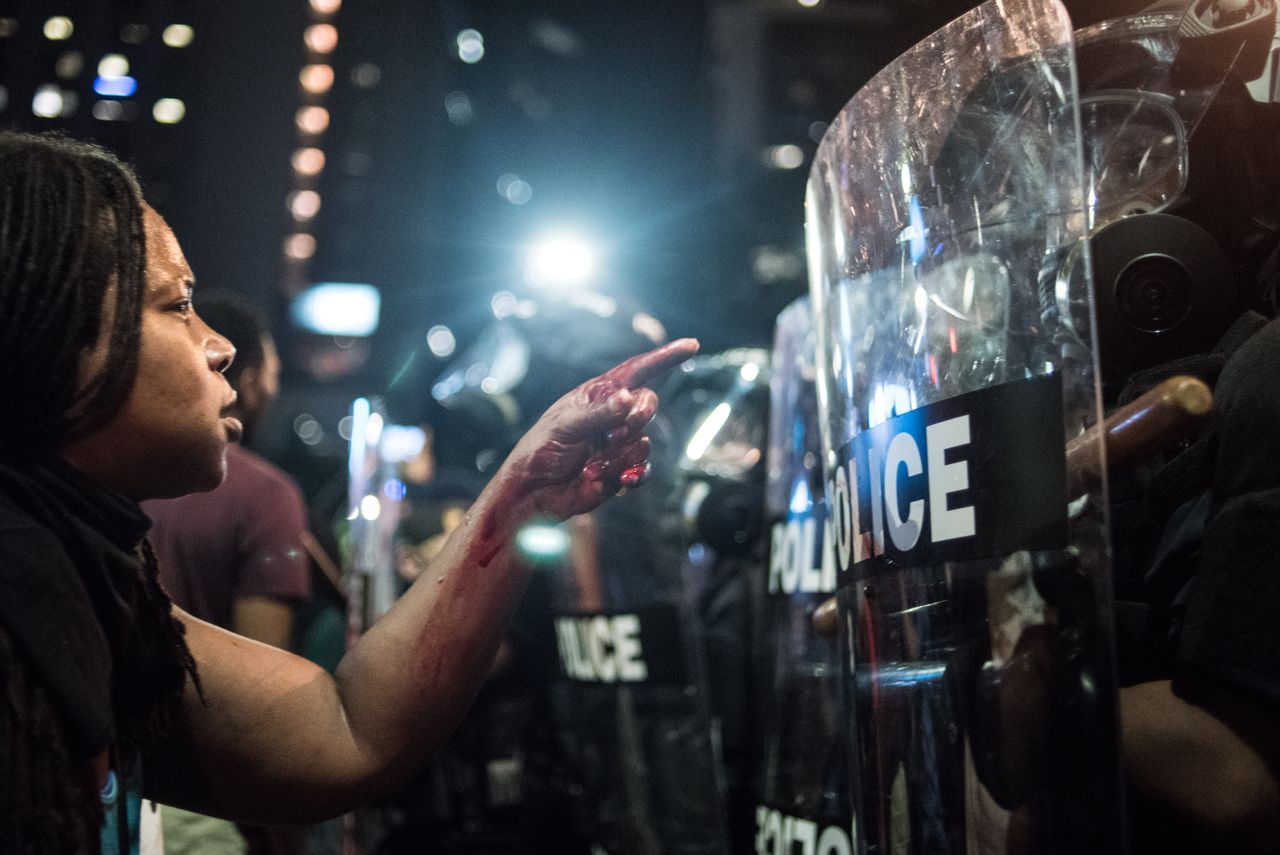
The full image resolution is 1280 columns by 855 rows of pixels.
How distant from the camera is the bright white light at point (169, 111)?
12.9ft

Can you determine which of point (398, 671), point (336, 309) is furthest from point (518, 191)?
point (336, 309)

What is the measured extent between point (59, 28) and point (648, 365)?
2519 mm

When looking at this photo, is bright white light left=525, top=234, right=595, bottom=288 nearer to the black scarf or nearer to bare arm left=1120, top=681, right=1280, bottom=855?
the black scarf

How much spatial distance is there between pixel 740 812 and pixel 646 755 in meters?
0.48

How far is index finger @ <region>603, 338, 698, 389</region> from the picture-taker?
1561mm

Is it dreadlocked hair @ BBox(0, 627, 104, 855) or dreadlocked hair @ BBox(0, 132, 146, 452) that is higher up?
dreadlocked hair @ BBox(0, 132, 146, 452)

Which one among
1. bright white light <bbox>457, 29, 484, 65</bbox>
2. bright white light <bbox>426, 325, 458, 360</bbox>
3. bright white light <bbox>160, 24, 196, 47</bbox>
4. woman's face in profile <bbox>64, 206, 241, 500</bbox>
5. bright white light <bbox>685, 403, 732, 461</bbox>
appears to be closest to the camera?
woman's face in profile <bbox>64, 206, 241, 500</bbox>

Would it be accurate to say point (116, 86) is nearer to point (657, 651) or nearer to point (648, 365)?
point (657, 651)

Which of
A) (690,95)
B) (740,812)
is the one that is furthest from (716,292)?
(740,812)

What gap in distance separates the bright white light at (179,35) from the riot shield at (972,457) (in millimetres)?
2937

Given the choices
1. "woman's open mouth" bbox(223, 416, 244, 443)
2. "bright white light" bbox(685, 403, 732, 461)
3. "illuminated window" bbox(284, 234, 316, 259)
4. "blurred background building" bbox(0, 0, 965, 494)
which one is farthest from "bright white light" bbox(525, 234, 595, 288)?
"illuminated window" bbox(284, 234, 316, 259)

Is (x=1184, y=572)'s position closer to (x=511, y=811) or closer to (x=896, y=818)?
(x=896, y=818)

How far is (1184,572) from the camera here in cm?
135

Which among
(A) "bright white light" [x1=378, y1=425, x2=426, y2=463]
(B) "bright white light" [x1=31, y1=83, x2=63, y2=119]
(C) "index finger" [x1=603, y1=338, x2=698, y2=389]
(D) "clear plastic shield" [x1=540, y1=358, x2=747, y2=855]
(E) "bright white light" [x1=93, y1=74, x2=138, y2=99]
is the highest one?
(E) "bright white light" [x1=93, y1=74, x2=138, y2=99]
